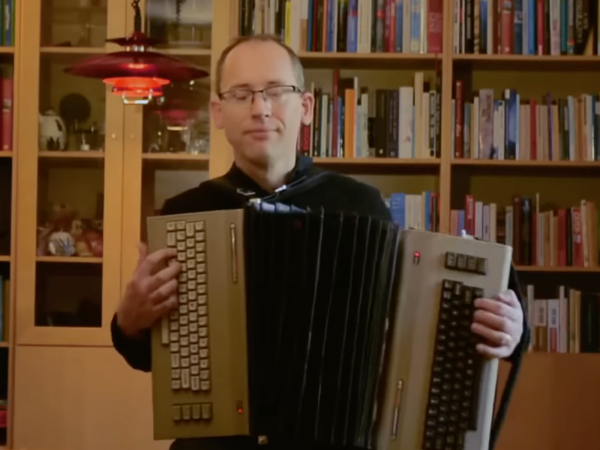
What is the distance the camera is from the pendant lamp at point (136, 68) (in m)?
2.26

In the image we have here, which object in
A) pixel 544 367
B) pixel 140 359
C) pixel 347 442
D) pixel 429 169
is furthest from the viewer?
pixel 429 169

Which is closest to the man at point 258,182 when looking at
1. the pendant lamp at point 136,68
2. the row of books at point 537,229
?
the pendant lamp at point 136,68

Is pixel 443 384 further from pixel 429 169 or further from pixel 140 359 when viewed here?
pixel 429 169

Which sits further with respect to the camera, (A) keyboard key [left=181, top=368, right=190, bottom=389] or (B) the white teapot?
(B) the white teapot

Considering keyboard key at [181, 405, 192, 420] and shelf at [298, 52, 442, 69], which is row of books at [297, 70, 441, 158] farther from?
keyboard key at [181, 405, 192, 420]

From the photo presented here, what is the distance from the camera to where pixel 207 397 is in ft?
4.10

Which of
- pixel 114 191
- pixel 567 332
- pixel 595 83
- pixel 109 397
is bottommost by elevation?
pixel 109 397

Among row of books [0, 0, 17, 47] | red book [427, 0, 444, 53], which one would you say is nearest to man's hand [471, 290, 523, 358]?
red book [427, 0, 444, 53]

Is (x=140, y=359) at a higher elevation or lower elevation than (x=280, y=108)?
lower

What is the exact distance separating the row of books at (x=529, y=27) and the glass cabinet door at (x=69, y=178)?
1106 mm

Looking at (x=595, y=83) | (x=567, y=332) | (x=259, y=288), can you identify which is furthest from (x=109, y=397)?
(x=595, y=83)

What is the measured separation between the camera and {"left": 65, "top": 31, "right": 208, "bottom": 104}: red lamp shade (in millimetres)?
2258

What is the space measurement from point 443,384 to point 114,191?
1733 millimetres

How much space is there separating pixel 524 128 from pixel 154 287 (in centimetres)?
183
